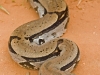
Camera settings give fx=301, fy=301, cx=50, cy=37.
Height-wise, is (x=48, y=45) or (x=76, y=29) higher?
(x=48, y=45)

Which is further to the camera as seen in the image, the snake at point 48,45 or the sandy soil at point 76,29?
the sandy soil at point 76,29

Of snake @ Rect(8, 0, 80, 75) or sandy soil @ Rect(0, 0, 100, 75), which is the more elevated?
snake @ Rect(8, 0, 80, 75)

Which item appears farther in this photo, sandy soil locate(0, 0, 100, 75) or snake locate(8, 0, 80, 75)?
sandy soil locate(0, 0, 100, 75)

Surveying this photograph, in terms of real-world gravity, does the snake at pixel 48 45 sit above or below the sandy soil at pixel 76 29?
above

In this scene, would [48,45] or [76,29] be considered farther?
[76,29]
